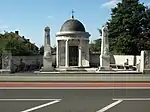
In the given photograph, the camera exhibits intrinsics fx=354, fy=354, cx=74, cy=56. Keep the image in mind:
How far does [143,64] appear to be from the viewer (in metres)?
33.7

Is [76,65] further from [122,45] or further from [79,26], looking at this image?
[122,45]

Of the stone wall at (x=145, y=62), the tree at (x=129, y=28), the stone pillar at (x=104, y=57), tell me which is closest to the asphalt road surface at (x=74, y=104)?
the stone wall at (x=145, y=62)

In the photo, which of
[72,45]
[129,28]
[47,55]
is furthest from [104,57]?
[129,28]

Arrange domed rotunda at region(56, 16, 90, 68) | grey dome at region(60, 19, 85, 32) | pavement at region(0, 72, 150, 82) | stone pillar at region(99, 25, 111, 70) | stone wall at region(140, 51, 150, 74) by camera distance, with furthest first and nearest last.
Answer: grey dome at region(60, 19, 85, 32) < domed rotunda at region(56, 16, 90, 68) < stone pillar at region(99, 25, 111, 70) < stone wall at region(140, 51, 150, 74) < pavement at region(0, 72, 150, 82)

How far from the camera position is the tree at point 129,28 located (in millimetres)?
59688

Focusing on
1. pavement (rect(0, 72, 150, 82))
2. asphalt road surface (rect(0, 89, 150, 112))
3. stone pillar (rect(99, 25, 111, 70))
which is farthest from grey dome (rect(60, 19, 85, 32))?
asphalt road surface (rect(0, 89, 150, 112))

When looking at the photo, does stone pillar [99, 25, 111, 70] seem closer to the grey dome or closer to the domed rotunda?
the domed rotunda

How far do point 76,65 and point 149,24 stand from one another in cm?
2012

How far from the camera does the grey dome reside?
159 ft

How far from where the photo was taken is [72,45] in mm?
48938

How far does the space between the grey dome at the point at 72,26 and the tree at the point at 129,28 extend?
12.3 meters

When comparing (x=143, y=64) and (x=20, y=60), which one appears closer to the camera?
(x=143, y=64)

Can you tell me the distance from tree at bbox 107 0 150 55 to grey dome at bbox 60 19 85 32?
1232 centimetres

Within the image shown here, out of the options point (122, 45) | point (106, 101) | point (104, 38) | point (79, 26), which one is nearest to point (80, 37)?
point (79, 26)
